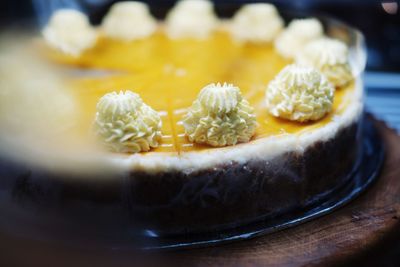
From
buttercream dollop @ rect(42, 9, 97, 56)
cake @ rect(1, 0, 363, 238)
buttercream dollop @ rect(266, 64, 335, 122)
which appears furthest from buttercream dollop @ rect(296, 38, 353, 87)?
buttercream dollop @ rect(42, 9, 97, 56)

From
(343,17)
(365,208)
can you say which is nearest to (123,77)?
(365,208)

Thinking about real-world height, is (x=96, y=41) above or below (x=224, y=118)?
above

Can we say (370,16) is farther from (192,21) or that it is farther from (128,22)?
(128,22)

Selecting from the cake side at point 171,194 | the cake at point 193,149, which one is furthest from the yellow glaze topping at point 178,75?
the cake side at point 171,194

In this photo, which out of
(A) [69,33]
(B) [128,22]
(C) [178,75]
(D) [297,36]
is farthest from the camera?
(B) [128,22]

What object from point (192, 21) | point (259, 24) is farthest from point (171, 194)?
point (192, 21)

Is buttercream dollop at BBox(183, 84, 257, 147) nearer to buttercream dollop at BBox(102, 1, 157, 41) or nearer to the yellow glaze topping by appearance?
the yellow glaze topping

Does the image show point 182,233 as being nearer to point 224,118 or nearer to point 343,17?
point 224,118

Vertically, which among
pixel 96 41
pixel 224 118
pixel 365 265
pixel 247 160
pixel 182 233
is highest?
pixel 96 41
